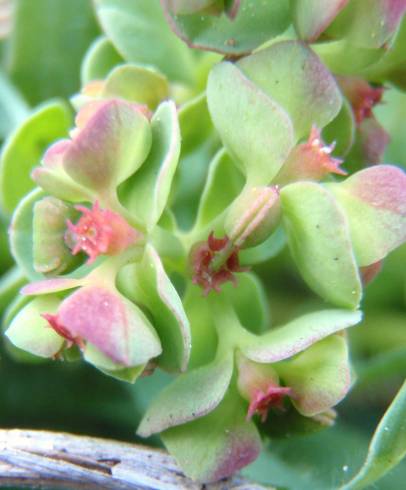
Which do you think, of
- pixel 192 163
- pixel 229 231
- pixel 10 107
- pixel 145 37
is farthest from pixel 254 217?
pixel 10 107

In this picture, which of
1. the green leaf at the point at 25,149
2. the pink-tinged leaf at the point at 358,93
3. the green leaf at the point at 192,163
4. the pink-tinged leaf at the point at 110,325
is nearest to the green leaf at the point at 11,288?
the green leaf at the point at 25,149

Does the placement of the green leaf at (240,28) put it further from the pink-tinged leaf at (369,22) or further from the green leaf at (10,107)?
the green leaf at (10,107)

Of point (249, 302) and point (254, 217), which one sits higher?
point (254, 217)

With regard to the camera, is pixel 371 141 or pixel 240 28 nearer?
pixel 240 28

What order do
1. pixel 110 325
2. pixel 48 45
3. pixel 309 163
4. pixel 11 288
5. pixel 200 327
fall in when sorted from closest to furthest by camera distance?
pixel 110 325 < pixel 309 163 < pixel 200 327 < pixel 11 288 < pixel 48 45

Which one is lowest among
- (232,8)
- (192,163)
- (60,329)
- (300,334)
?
(192,163)

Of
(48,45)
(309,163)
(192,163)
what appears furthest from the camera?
(48,45)

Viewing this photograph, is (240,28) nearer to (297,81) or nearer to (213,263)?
(297,81)
